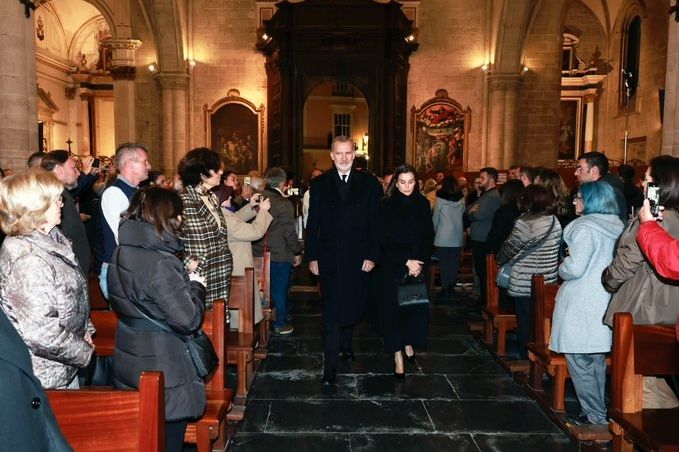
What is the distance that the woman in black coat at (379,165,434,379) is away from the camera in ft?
16.9

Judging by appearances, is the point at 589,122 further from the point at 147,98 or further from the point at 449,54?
the point at 147,98

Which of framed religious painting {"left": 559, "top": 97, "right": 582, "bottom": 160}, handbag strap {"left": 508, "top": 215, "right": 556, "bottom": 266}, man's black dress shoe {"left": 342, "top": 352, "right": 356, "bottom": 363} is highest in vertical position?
framed religious painting {"left": 559, "top": 97, "right": 582, "bottom": 160}

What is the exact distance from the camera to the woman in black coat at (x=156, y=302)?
2691 millimetres

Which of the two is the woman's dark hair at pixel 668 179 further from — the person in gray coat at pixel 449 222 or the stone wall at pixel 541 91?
the stone wall at pixel 541 91

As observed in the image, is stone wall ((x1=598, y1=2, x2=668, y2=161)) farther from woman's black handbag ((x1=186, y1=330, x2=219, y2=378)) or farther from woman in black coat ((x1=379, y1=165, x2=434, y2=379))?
woman's black handbag ((x1=186, y1=330, x2=219, y2=378))

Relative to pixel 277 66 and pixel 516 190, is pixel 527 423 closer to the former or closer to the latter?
pixel 516 190

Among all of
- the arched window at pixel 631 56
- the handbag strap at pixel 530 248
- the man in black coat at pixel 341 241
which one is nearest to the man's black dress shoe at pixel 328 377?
the man in black coat at pixel 341 241

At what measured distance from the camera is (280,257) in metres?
6.71

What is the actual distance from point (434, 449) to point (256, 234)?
2216mm

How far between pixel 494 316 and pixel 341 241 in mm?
1894

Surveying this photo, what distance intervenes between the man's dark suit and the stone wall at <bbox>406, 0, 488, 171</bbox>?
41.0 feet

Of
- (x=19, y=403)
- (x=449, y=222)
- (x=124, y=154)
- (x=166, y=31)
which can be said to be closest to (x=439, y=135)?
(x=166, y=31)

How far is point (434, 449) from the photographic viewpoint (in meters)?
3.82

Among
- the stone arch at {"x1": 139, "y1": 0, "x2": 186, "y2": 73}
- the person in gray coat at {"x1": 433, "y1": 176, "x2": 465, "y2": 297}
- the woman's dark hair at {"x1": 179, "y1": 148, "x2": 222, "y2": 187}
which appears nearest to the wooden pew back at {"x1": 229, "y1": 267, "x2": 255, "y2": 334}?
the woman's dark hair at {"x1": 179, "y1": 148, "x2": 222, "y2": 187}
